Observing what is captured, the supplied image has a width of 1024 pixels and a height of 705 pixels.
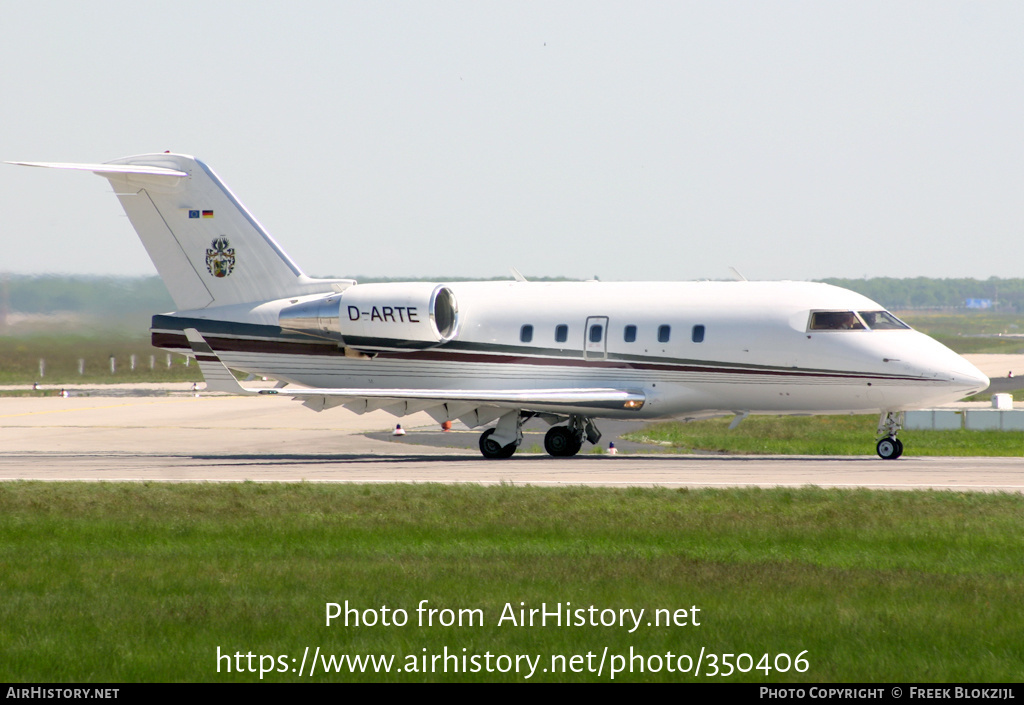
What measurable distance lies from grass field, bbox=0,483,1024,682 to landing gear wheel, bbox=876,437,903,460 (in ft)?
23.9

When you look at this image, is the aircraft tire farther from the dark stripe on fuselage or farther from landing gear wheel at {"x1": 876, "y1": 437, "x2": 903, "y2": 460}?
the dark stripe on fuselage

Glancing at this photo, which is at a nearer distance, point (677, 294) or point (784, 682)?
point (784, 682)

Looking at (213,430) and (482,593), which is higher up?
(482,593)

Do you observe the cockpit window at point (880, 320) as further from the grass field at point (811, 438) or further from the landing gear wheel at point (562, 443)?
the landing gear wheel at point (562, 443)

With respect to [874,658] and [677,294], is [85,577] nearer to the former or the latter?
[874,658]

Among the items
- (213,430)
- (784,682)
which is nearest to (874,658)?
(784,682)

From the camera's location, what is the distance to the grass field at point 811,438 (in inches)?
1228

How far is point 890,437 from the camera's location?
1046 inches

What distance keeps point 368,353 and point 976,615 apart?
787 inches

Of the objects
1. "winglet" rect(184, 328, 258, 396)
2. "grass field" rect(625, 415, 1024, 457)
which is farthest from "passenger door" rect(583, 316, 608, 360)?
"winglet" rect(184, 328, 258, 396)

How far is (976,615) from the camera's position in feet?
35.4

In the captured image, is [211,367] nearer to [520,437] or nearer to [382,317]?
[382,317]

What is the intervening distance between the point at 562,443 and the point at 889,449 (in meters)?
7.22

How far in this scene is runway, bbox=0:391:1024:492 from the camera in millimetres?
22359
